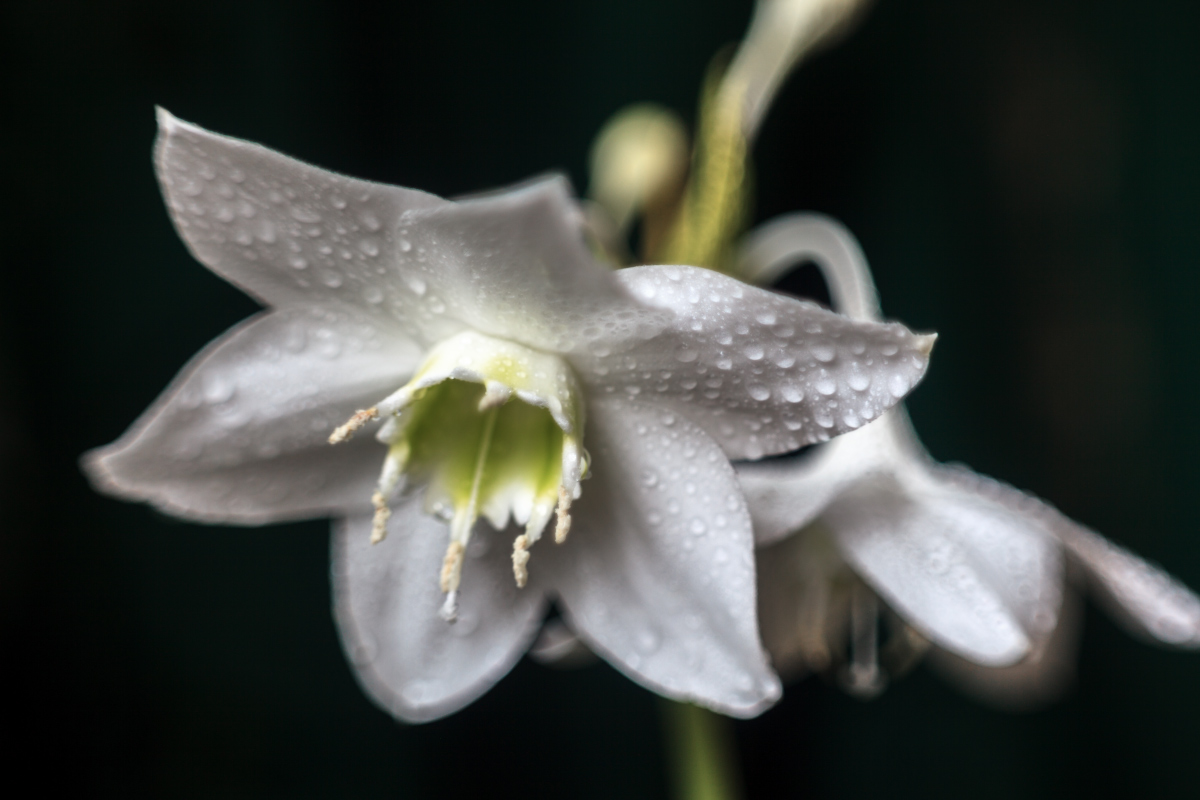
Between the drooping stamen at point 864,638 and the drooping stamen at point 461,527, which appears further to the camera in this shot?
the drooping stamen at point 864,638

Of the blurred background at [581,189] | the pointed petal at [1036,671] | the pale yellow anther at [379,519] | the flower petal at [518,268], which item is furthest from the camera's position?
the blurred background at [581,189]

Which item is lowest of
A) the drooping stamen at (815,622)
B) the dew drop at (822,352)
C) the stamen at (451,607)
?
the drooping stamen at (815,622)

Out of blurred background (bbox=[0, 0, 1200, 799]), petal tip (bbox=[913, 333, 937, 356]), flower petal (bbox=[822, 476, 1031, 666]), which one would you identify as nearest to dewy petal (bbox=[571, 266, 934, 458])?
petal tip (bbox=[913, 333, 937, 356])

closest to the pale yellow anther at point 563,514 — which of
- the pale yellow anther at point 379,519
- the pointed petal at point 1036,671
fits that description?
the pale yellow anther at point 379,519

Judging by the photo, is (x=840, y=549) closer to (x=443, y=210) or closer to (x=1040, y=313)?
(x=443, y=210)

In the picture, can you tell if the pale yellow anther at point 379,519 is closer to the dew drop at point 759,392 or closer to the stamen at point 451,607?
the stamen at point 451,607

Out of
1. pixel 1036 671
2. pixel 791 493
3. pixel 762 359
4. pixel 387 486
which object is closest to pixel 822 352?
pixel 762 359
